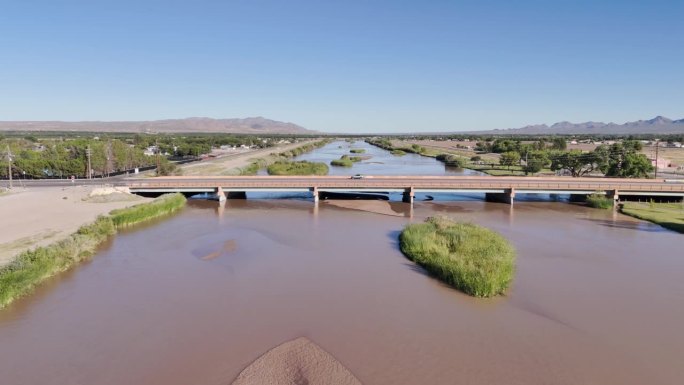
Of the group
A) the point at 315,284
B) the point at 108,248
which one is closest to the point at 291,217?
the point at 108,248

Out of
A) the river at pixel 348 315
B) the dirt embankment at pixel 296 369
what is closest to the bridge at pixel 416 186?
the river at pixel 348 315

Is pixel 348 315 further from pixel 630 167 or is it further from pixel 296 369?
pixel 630 167

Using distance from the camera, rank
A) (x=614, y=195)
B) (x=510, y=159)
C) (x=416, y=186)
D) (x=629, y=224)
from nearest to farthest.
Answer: (x=629, y=224), (x=614, y=195), (x=416, y=186), (x=510, y=159)

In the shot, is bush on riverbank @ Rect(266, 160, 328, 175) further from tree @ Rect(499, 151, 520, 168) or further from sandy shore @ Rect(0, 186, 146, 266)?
tree @ Rect(499, 151, 520, 168)

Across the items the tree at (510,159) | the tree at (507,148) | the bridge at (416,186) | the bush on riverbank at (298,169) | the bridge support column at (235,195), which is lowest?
the bridge support column at (235,195)

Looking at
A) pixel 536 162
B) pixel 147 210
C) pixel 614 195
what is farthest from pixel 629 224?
pixel 147 210

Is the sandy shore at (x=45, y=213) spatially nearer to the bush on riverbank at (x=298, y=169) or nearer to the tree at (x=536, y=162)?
the bush on riverbank at (x=298, y=169)

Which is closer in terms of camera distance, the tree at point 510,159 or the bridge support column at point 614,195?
the bridge support column at point 614,195

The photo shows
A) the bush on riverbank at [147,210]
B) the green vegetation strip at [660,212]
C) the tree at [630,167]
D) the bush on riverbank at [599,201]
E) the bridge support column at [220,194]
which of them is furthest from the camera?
the tree at [630,167]
